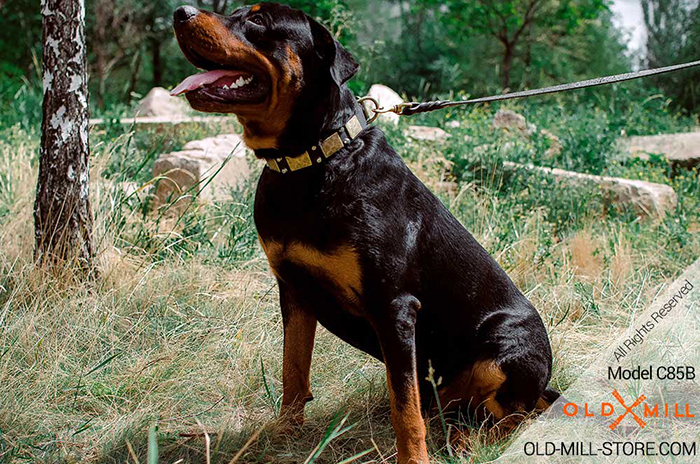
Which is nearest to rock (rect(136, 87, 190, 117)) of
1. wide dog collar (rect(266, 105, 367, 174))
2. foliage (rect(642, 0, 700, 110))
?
wide dog collar (rect(266, 105, 367, 174))

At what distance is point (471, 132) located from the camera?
6566 mm

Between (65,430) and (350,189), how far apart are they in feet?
4.95

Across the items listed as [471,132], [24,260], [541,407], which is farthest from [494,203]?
[24,260]

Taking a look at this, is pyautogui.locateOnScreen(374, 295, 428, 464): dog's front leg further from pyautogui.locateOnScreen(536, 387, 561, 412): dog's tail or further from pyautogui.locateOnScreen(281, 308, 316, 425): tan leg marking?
pyautogui.locateOnScreen(536, 387, 561, 412): dog's tail

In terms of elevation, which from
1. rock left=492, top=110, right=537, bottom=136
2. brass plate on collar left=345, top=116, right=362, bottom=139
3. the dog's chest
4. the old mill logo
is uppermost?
brass plate on collar left=345, top=116, right=362, bottom=139

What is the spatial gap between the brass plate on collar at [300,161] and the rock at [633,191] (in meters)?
3.80

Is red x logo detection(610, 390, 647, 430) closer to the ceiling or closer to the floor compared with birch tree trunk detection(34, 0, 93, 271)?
closer to the floor

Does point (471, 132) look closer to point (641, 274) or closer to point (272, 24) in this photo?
point (641, 274)

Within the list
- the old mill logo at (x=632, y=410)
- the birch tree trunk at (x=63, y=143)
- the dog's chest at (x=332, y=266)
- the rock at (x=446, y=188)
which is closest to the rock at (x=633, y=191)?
the rock at (x=446, y=188)

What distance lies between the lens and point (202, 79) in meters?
2.33

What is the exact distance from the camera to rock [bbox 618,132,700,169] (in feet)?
23.7

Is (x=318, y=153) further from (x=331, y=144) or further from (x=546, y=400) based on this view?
(x=546, y=400)

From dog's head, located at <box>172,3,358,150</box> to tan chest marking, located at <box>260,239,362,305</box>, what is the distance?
42 cm

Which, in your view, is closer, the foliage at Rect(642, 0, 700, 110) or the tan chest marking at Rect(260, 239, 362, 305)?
the tan chest marking at Rect(260, 239, 362, 305)
